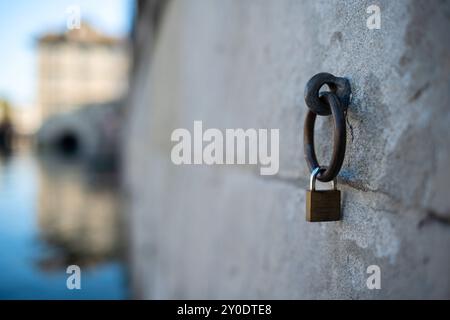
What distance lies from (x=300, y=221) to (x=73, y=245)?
5.14 meters

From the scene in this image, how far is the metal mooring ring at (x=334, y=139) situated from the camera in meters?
0.66

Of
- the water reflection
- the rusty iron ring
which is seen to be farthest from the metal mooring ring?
the water reflection

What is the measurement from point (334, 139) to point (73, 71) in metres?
31.8

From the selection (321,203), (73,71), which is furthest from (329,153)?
(73,71)

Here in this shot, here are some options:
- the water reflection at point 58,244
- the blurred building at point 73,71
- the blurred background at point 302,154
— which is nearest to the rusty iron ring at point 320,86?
the blurred background at point 302,154

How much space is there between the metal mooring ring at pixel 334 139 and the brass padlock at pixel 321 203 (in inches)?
0.9

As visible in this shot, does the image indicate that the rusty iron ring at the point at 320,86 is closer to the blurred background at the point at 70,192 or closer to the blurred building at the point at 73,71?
the blurred background at the point at 70,192

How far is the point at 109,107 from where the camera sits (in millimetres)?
26375

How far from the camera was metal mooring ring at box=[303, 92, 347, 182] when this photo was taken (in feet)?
2.17

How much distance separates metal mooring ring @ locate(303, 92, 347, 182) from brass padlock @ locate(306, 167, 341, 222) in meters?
0.02

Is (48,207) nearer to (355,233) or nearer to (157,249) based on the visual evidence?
(157,249)

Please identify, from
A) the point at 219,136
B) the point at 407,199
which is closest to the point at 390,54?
the point at 407,199

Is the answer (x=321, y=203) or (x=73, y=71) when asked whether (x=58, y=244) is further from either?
(x=73, y=71)

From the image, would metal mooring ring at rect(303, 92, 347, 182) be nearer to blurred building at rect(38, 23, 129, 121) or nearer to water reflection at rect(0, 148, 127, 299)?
water reflection at rect(0, 148, 127, 299)
